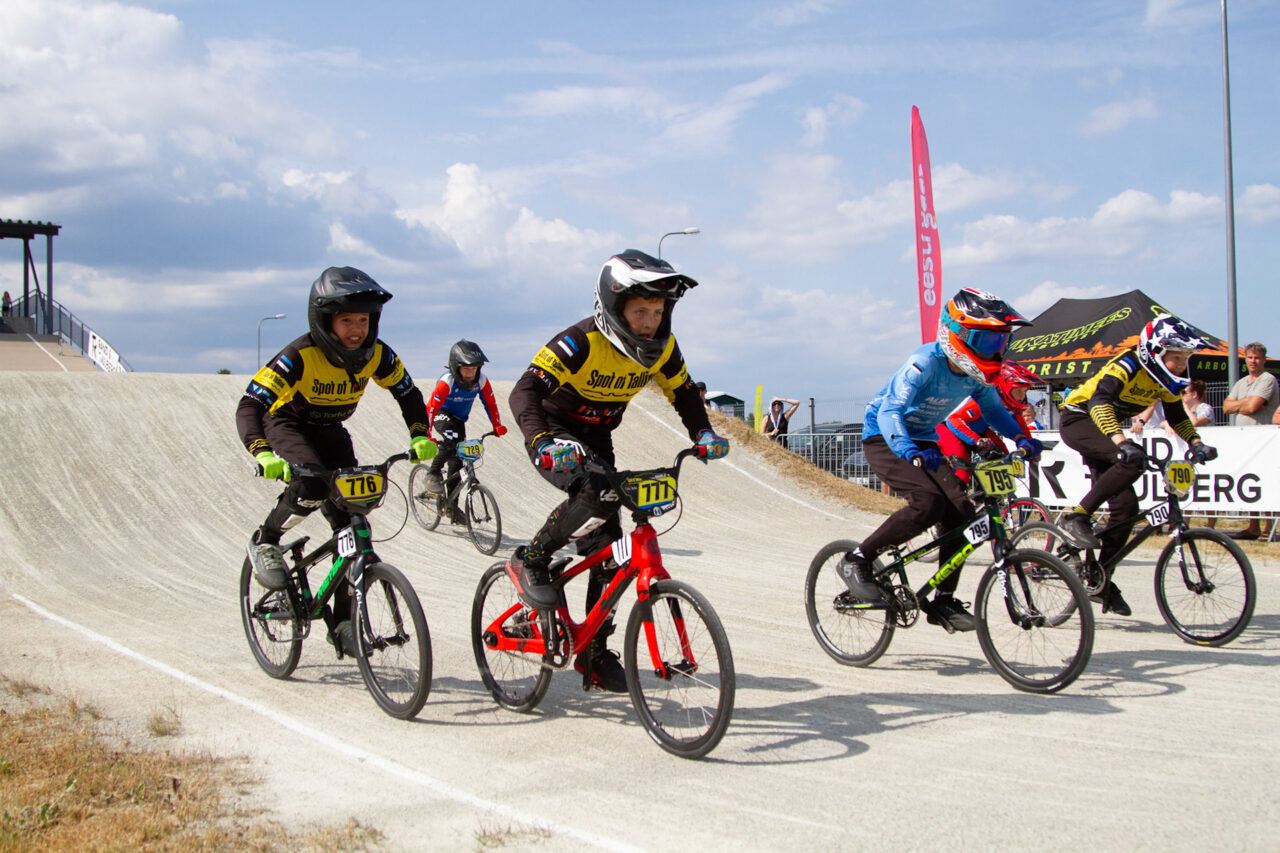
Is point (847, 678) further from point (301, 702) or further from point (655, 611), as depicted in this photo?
point (301, 702)

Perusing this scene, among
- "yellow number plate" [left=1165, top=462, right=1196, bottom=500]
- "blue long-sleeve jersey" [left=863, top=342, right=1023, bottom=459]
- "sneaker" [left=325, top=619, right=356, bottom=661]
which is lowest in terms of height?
"sneaker" [left=325, top=619, right=356, bottom=661]

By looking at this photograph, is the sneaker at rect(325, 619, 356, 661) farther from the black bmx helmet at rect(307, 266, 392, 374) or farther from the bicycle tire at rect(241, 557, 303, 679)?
the black bmx helmet at rect(307, 266, 392, 374)

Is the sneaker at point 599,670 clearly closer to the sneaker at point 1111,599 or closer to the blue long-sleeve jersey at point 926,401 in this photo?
the blue long-sleeve jersey at point 926,401

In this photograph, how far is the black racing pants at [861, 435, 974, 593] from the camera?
5.74 metres

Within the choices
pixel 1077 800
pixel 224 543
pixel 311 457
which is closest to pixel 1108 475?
pixel 1077 800

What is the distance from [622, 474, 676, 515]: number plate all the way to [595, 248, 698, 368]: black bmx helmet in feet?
2.15

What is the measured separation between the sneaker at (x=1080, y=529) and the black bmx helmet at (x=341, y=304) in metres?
5.05

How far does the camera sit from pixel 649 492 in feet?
14.3

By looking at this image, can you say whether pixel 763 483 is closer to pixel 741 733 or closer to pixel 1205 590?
pixel 1205 590

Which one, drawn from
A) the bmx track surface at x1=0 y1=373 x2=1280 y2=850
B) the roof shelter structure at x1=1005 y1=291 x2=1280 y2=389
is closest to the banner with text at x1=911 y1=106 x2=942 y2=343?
the roof shelter structure at x1=1005 y1=291 x2=1280 y2=389

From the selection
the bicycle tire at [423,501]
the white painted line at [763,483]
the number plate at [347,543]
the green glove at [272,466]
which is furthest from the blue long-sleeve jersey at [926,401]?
the white painted line at [763,483]

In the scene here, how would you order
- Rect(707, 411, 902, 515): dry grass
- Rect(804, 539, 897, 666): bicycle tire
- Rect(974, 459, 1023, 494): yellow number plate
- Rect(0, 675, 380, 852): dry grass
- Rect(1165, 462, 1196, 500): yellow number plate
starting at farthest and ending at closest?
Rect(707, 411, 902, 515): dry grass < Rect(1165, 462, 1196, 500): yellow number plate < Rect(804, 539, 897, 666): bicycle tire < Rect(974, 459, 1023, 494): yellow number plate < Rect(0, 675, 380, 852): dry grass

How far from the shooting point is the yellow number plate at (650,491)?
4.35m

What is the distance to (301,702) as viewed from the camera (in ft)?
17.6
